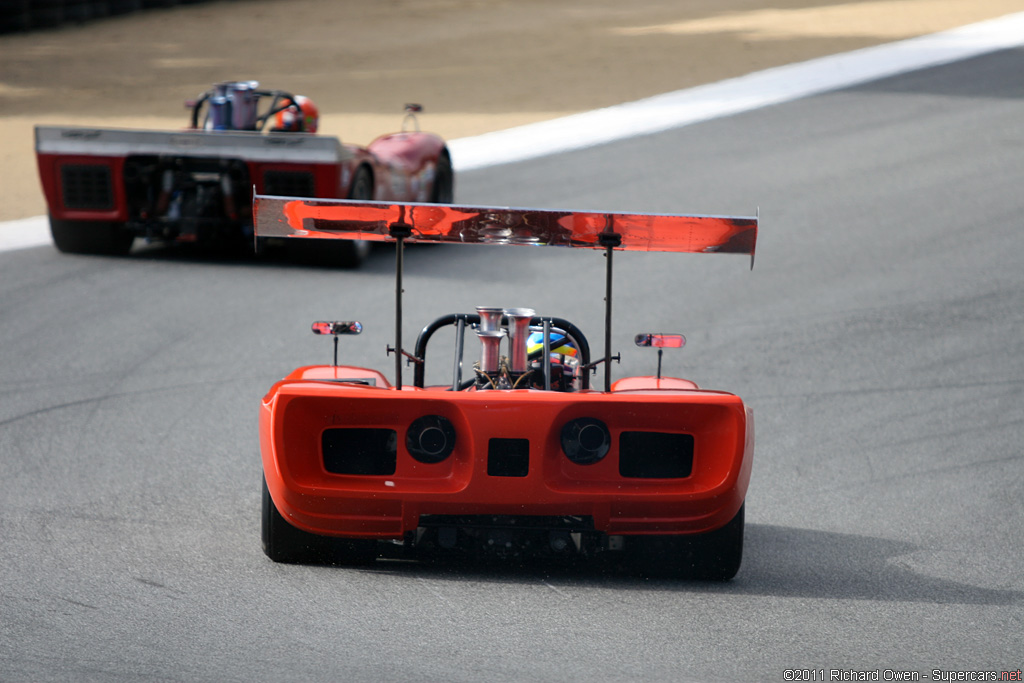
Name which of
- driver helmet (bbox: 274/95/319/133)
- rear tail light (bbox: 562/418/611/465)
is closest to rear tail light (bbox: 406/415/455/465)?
rear tail light (bbox: 562/418/611/465)

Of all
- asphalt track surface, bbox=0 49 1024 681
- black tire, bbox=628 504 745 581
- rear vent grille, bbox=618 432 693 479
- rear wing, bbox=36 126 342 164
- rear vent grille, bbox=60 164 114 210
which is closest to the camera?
asphalt track surface, bbox=0 49 1024 681

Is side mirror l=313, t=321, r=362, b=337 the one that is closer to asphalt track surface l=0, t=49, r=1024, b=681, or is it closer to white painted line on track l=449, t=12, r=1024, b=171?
asphalt track surface l=0, t=49, r=1024, b=681

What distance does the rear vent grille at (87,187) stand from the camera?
1245cm

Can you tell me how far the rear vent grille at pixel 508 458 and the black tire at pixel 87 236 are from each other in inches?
324

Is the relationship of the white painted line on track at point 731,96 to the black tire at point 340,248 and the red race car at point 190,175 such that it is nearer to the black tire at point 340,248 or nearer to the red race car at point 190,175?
the black tire at point 340,248

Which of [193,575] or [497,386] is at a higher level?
[497,386]

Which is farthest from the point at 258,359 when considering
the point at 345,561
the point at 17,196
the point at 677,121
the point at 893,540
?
the point at 677,121

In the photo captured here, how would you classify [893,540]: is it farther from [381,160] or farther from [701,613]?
[381,160]

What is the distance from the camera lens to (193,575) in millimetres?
5535

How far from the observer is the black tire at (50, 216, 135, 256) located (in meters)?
12.6

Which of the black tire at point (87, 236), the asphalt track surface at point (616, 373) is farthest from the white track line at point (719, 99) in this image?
the asphalt track surface at point (616, 373)

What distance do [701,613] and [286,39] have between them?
27.0m

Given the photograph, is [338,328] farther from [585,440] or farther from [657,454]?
[657,454]

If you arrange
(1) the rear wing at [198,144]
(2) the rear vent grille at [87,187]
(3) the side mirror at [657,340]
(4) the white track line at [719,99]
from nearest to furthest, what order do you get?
(3) the side mirror at [657,340] → (1) the rear wing at [198,144] → (2) the rear vent grille at [87,187] → (4) the white track line at [719,99]
